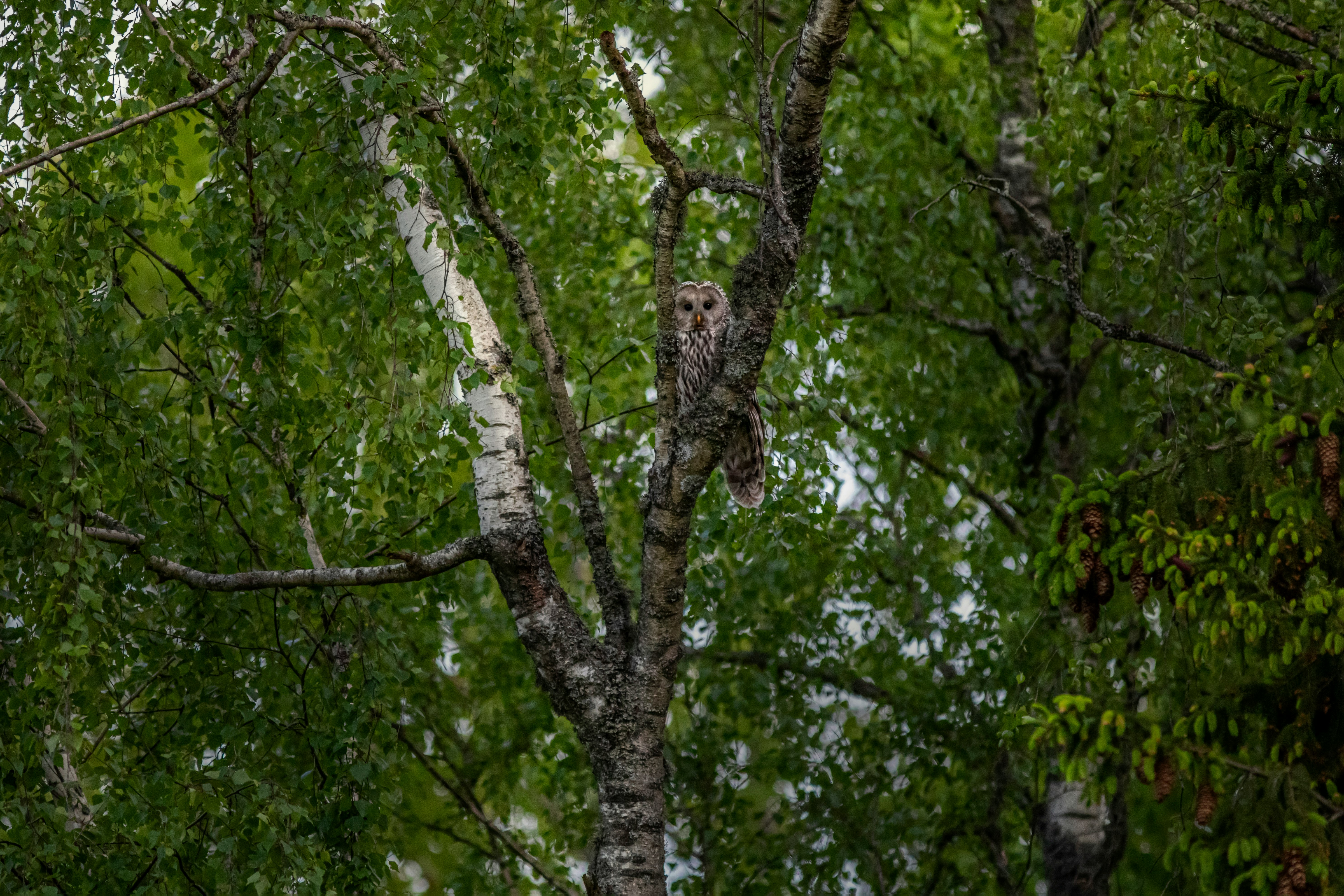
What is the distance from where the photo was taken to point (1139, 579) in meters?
2.50

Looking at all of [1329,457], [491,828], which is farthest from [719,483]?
[1329,457]

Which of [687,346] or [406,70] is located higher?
[687,346]

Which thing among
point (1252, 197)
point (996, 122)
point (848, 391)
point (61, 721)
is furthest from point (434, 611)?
point (996, 122)

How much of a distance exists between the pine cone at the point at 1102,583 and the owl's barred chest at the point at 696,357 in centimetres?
334

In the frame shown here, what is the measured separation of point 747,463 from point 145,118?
317 cm

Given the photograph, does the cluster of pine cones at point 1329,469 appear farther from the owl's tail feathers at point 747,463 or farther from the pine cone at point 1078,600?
the owl's tail feathers at point 747,463

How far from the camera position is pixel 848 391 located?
5.52 m

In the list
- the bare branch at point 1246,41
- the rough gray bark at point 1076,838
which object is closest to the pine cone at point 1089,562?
the bare branch at point 1246,41

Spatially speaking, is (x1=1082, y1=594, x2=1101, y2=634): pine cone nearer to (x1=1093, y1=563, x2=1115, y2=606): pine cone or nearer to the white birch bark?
(x1=1093, y1=563, x2=1115, y2=606): pine cone

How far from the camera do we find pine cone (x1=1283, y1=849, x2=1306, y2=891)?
6.90ft

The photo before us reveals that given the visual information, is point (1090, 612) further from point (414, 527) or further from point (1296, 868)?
point (414, 527)

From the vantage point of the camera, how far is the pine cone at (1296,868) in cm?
210

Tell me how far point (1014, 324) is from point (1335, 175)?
3.04 meters

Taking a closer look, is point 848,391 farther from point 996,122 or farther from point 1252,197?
point 1252,197
